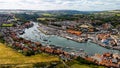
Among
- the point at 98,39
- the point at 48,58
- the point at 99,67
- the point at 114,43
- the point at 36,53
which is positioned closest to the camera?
the point at 99,67

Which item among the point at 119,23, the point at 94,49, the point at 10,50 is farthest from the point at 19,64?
the point at 119,23

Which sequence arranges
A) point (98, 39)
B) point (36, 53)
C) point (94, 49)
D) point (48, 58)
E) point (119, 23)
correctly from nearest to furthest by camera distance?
point (48, 58)
point (36, 53)
point (94, 49)
point (98, 39)
point (119, 23)

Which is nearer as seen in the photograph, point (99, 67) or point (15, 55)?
point (99, 67)

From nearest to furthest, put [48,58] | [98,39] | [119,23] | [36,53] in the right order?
[48,58]
[36,53]
[98,39]
[119,23]

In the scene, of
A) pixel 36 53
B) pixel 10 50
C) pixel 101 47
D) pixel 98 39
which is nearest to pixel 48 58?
pixel 36 53

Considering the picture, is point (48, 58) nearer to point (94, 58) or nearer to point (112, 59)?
point (94, 58)

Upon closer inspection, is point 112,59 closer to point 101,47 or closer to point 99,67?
point 99,67

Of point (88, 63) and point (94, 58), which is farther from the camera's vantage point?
point (94, 58)

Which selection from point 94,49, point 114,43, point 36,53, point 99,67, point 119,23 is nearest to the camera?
point 99,67
